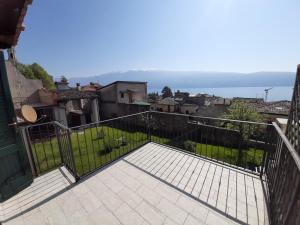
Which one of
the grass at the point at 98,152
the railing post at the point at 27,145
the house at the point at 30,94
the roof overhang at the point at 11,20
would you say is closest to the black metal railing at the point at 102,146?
the grass at the point at 98,152

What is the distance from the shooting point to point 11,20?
2.08 m

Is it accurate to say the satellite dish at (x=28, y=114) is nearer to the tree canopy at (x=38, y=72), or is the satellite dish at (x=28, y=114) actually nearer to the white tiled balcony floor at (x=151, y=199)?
the white tiled balcony floor at (x=151, y=199)

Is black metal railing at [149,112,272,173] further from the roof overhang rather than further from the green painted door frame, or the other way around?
the roof overhang

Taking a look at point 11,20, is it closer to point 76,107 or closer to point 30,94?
point 76,107

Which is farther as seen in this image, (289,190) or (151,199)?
(151,199)

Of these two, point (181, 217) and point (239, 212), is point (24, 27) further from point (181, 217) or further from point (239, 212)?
point (239, 212)

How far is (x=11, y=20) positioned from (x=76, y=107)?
13417 millimetres

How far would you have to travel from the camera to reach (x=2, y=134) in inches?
95.3

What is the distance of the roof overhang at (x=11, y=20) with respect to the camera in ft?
5.77

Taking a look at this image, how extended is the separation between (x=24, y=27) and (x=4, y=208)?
2.75 meters

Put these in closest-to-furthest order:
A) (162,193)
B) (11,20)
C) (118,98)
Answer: (11,20) < (162,193) < (118,98)

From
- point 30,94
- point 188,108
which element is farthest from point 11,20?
point 188,108

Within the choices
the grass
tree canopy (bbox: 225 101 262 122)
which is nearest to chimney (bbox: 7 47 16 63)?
the grass

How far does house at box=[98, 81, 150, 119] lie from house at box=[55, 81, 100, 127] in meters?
1.88
